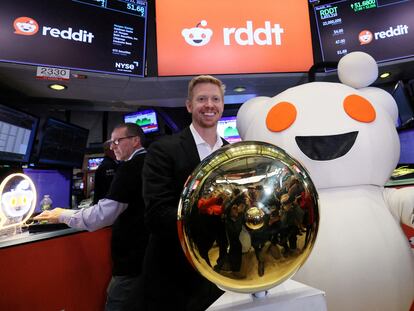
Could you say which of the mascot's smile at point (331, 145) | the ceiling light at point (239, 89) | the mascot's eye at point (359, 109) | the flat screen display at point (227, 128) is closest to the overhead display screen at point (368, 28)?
the ceiling light at point (239, 89)

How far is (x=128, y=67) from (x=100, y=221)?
1441 millimetres

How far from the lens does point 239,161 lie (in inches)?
26.9

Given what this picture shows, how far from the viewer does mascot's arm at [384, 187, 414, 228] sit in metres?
1.25

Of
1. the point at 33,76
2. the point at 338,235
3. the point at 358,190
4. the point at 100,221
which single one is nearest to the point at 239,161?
the point at 338,235

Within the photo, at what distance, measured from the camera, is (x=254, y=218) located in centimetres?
64

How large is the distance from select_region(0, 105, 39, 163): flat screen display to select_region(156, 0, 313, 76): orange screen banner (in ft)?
4.04

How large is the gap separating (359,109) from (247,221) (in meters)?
1.04

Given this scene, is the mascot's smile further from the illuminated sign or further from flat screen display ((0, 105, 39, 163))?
flat screen display ((0, 105, 39, 163))

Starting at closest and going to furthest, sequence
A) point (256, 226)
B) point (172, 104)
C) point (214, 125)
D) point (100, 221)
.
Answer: point (256, 226) < point (214, 125) < point (100, 221) < point (172, 104)

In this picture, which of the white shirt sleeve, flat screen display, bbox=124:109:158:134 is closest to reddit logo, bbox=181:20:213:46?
the white shirt sleeve

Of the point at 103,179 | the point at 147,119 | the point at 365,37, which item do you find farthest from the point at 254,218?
the point at 147,119

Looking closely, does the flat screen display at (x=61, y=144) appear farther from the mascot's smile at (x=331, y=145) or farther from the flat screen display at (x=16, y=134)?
the mascot's smile at (x=331, y=145)

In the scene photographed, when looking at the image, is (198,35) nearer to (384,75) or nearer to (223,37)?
(223,37)

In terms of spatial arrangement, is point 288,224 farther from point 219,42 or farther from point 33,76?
point 33,76
